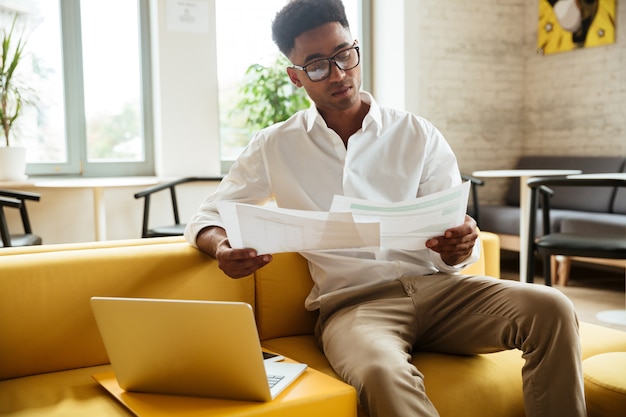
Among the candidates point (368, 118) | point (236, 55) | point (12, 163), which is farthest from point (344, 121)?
point (236, 55)

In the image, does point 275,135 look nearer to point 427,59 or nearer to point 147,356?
point 147,356

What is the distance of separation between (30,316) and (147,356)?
425mm

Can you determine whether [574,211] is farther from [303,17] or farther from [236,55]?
[303,17]

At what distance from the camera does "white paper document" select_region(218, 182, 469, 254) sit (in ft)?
5.15

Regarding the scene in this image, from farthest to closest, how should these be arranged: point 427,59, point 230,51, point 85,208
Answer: point 427,59
point 230,51
point 85,208

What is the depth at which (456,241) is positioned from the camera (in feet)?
5.59

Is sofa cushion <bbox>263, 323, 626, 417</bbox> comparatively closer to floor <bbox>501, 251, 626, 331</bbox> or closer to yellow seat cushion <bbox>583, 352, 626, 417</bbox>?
yellow seat cushion <bbox>583, 352, 626, 417</bbox>

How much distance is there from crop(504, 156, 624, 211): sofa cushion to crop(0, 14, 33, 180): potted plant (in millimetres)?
3945

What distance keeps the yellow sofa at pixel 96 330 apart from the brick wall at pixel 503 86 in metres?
4.09

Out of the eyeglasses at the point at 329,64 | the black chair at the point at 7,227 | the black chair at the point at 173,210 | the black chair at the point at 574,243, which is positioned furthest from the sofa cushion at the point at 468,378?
the black chair at the point at 173,210

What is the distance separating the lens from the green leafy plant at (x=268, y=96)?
5.41 meters

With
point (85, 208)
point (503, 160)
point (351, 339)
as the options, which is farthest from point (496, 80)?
point (351, 339)

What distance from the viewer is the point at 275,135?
6.90 feet

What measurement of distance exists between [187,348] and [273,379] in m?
0.21
